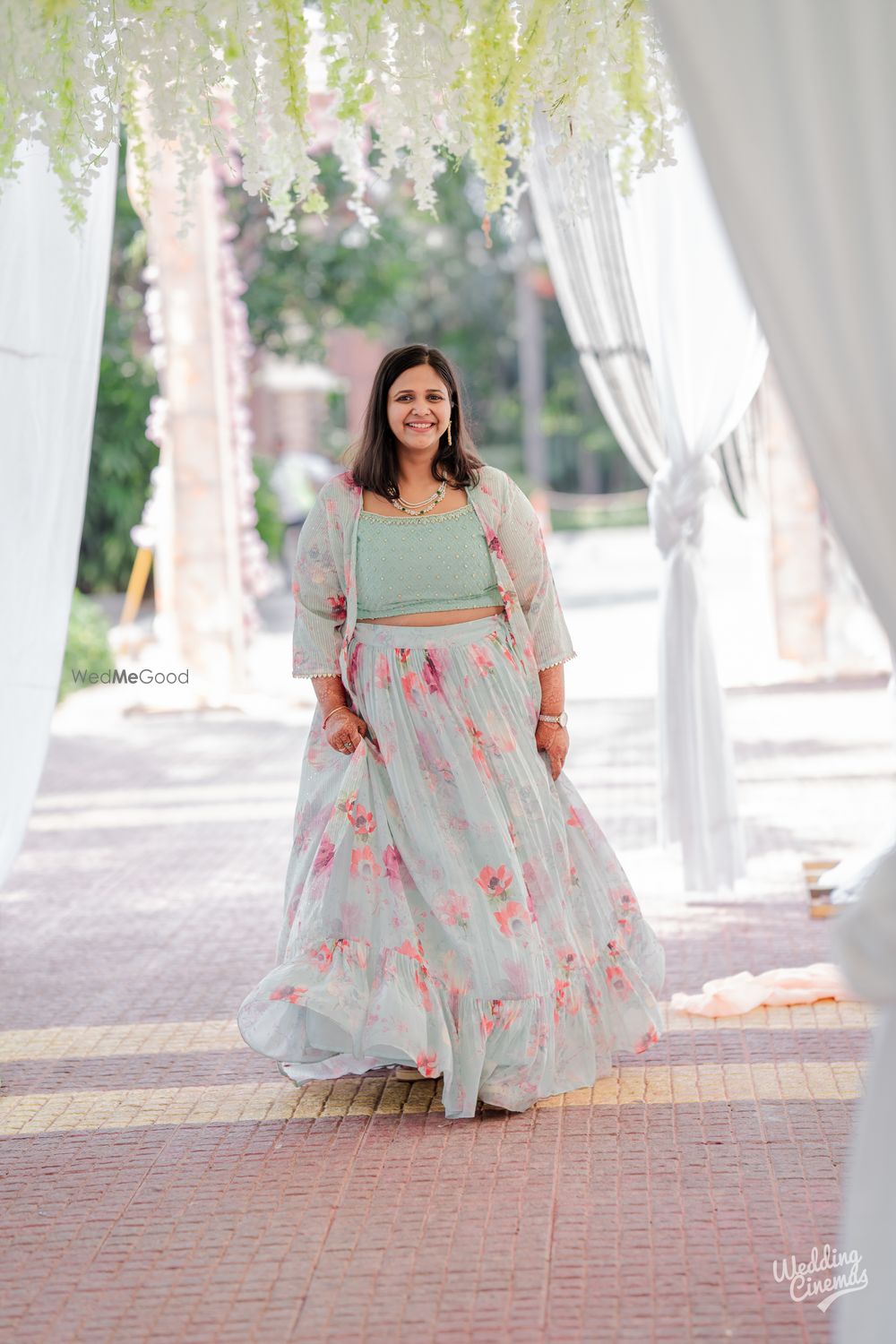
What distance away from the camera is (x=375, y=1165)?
2936mm

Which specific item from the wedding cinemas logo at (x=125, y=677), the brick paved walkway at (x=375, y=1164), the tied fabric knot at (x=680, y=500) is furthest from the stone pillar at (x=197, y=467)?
the tied fabric knot at (x=680, y=500)

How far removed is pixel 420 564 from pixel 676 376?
61.9 inches

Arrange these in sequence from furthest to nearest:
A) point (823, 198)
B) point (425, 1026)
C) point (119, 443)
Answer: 1. point (119, 443)
2. point (425, 1026)
3. point (823, 198)

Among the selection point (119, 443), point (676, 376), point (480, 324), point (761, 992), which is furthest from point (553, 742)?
point (480, 324)

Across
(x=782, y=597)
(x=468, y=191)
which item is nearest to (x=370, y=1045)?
(x=782, y=597)

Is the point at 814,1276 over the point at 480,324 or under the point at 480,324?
under

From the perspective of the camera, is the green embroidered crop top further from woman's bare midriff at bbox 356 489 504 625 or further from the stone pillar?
the stone pillar

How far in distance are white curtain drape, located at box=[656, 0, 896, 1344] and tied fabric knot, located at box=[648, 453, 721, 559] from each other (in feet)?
9.22

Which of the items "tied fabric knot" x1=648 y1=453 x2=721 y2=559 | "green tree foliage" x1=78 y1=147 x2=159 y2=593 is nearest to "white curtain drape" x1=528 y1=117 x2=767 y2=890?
"tied fabric knot" x1=648 y1=453 x2=721 y2=559

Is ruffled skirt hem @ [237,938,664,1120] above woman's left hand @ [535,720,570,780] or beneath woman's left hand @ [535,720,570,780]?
beneath

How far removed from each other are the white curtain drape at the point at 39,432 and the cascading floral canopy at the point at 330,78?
15cm

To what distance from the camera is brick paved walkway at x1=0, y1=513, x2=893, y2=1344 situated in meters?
2.39

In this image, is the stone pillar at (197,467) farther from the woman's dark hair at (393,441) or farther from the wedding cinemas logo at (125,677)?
the woman's dark hair at (393,441)

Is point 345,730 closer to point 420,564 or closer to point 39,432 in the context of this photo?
point 420,564
